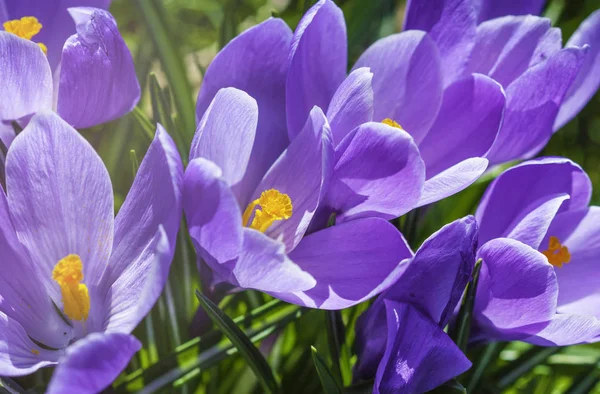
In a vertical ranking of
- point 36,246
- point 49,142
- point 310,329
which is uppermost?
point 49,142

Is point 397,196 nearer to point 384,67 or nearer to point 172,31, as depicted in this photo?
point 384,67

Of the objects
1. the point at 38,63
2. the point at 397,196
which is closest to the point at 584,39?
the point at 397,196

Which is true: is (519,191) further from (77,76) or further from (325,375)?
(77,76)

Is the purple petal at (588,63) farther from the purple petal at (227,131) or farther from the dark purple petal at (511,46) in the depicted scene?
the purple petal at (227,131)

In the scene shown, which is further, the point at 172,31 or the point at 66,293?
the point at 172,31

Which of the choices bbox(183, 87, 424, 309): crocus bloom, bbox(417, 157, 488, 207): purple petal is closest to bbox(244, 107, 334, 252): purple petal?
bbox(183, 87, 424, 309): crocus bloom

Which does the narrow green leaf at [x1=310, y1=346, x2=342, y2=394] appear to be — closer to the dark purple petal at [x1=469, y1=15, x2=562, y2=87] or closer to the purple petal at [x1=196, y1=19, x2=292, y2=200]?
the purple petal at [x1=196, y1=19, x2=292, y2=200]
